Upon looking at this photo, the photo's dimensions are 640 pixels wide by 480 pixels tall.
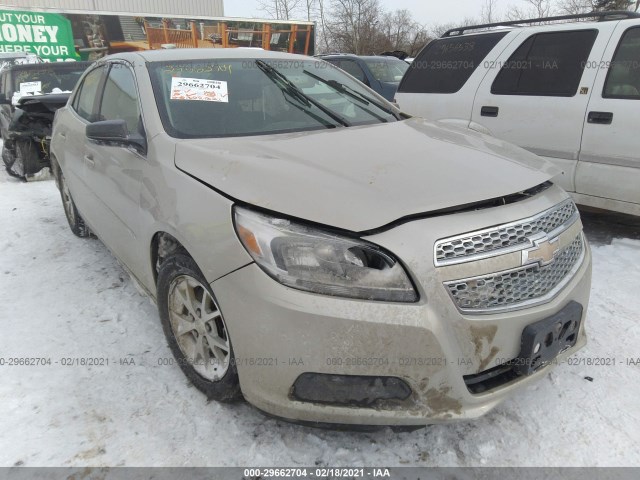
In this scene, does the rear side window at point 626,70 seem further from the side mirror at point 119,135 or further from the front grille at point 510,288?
the side mirror at point 119,135

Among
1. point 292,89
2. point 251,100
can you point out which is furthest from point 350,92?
point 251,100

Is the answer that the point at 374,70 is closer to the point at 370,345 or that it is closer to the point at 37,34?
the point at 370,345

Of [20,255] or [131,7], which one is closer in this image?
[20,255]

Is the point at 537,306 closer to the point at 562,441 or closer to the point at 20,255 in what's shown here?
the point at 562,441

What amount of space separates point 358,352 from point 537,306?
29.3 inches

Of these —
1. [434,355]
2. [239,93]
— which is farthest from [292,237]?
[239,93]

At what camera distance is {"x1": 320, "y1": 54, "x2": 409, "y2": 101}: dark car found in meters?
9.64

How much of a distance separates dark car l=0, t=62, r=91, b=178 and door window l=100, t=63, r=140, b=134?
206 cm

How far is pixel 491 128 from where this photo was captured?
471 centimetres

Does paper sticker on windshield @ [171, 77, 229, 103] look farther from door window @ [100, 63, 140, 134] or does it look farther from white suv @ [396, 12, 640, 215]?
white suv @ [396, 12, 640, 215]

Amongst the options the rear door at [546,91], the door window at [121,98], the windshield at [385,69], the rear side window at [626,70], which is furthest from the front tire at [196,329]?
the windshield at [385,69]

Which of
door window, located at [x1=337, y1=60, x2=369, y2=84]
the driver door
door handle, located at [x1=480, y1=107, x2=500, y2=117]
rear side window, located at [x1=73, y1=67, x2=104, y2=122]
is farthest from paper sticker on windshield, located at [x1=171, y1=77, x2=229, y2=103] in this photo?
door window, located at [x1=337, y1=60, x2=369, y2=84]

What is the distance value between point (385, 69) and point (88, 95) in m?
7.62

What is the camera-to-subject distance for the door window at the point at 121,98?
276 cm
